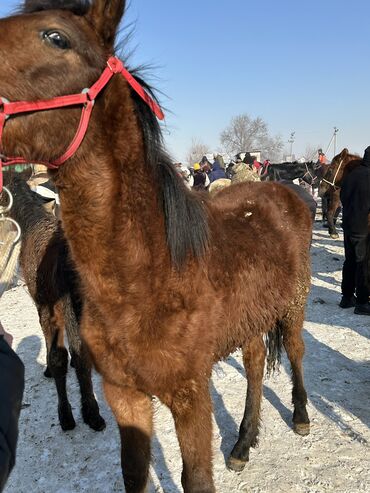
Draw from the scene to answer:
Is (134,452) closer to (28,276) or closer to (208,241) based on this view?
(208,241)

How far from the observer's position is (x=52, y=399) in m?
3.90

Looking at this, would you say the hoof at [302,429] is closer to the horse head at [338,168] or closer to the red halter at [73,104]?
the red halter at [73,104]

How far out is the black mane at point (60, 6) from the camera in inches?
59.7

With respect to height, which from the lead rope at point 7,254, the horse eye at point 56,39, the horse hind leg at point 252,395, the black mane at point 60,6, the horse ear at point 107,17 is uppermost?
A: the black mane at point 60,6

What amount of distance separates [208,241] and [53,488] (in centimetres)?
217

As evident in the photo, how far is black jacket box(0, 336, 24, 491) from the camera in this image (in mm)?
895

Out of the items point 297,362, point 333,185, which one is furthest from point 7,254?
point 333,185

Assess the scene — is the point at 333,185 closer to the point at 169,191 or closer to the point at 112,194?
the point at 169,191

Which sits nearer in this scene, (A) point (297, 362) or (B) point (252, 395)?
(B) point (252, 395)

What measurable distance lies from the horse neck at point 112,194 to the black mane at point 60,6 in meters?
0.30

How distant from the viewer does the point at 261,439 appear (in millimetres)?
3209

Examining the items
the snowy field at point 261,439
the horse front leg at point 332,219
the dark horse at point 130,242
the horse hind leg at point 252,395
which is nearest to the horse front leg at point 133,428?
the dark horse at point 130,242

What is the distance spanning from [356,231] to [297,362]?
3153mm

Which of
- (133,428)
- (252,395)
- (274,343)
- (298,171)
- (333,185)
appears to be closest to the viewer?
(133,428)
